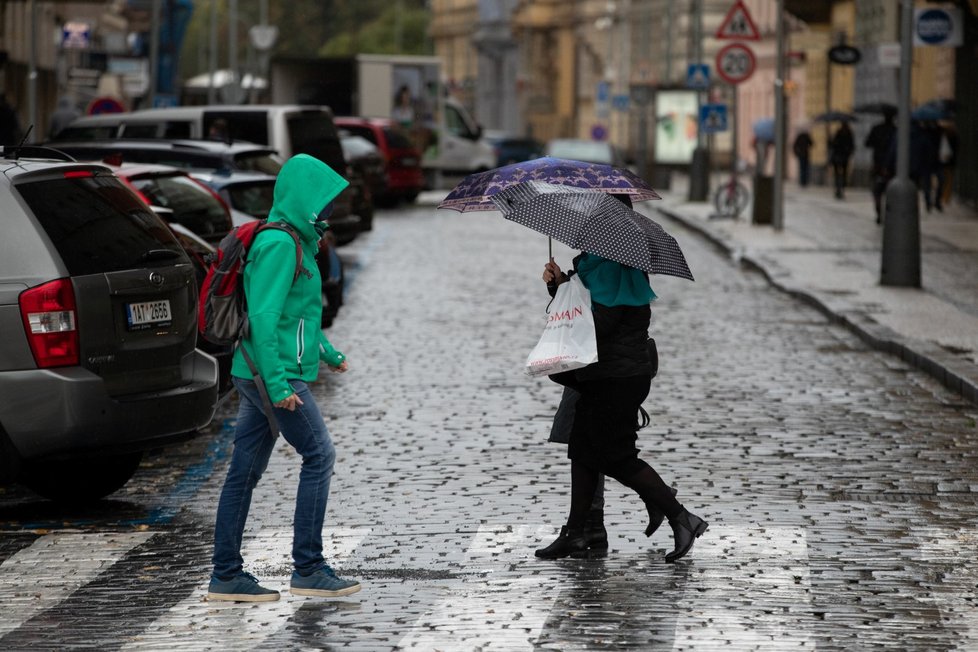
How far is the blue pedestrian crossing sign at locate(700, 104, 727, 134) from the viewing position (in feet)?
123

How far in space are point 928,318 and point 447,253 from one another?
1015 cm

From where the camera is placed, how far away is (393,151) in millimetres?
37469

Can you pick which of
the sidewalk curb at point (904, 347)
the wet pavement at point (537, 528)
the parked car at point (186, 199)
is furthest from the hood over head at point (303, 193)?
the sidewalk curb at point (904, 347)

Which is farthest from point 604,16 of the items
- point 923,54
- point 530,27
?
point 923,54

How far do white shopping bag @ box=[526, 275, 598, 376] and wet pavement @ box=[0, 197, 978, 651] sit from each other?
0.81m

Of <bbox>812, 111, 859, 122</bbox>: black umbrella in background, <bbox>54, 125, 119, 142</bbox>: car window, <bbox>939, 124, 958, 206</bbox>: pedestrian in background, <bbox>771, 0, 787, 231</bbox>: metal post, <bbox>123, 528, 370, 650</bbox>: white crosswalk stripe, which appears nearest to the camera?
<bbox>123, 528, 370, 650</bbox>: white crosswalk stripe

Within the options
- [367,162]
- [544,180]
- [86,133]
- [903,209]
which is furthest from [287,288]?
[367,162]

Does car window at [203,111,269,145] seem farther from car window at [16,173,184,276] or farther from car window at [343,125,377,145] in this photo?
car window at [16,173,184,276]

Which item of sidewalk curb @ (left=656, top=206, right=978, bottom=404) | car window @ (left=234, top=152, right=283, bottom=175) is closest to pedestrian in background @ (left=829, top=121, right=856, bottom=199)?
sidewalk curb @ (left=656, top=206, right=978, bottom=404)

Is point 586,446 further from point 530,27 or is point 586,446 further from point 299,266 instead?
point 530,27

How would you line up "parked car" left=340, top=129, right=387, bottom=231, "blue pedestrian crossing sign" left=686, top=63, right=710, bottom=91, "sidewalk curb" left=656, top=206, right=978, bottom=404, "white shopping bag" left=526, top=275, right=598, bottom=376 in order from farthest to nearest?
"blue pedestrian crossing sign" left=686, top=63, right=710, bottom=91 → "parked car" left=340, top=129, right=387, bottom=231 → "sidewalk curb" left=656, top=206, right=978, bottom=404 → "white shopping bag" left=526, top=275, right=598, bottom=376

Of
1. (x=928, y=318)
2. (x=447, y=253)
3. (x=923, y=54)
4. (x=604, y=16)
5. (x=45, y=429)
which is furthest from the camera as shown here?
(x=604, y=16)

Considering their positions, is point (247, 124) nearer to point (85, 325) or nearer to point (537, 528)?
point (85, 325)

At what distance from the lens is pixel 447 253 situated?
2661cm
